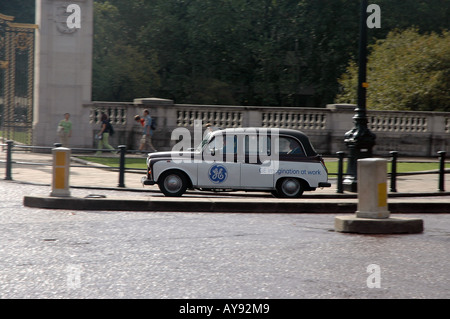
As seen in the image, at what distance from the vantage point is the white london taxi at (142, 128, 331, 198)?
1514 cm

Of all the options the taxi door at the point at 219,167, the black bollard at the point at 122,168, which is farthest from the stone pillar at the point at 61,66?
the taxi door at the point at 219,167

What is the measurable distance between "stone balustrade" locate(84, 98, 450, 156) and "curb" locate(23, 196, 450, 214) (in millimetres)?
16053

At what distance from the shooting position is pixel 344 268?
7781 millimetres

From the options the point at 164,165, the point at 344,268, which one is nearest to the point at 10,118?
the point at 164,165

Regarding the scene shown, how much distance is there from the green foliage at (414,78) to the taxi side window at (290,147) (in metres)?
16.1

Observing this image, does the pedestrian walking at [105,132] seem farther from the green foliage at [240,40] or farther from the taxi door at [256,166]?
the green foliage at [240,40]

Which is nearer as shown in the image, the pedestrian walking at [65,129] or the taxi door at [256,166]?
the taxi door at [256,166]

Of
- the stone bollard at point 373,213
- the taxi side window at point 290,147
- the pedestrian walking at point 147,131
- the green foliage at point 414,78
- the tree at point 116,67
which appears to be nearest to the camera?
the stone bollard at point 373,213

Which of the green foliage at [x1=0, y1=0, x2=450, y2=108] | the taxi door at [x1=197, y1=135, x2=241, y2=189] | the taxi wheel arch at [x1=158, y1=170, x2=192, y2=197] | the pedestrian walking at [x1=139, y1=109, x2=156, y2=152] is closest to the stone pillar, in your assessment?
the pedestrian walking at [x1=139, y1=109, x2=156, y2=152]

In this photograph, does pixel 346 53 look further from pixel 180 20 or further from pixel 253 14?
pixel 180 20

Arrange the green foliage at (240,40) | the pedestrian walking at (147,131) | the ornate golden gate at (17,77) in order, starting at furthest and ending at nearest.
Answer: the green foliage at (240,40) → the ornate golden gate at (17,77) → the pedestrian walking at (147,131)

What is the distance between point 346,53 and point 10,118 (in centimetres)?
2052

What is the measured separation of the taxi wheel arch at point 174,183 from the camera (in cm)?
1520
